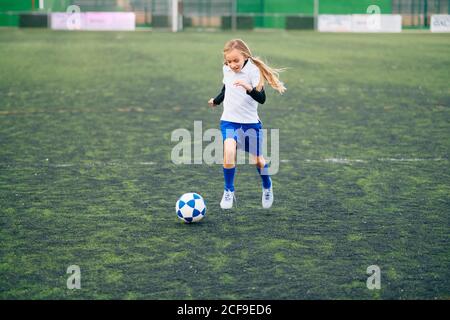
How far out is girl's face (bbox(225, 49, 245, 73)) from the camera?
24.1ft

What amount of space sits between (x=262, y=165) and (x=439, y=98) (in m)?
9.90

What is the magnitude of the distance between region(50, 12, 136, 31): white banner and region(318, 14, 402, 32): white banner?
11244 mm

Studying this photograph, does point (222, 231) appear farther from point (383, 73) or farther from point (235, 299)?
point (383, 73)

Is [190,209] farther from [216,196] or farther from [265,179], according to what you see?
[216,196]

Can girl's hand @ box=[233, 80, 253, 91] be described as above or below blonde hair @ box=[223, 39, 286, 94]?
below

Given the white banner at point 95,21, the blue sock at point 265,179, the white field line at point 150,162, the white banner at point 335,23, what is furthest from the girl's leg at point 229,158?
the white banner at point 95,21

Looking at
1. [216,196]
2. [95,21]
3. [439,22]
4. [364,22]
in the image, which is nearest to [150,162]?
[216,196]

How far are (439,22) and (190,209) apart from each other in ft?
117

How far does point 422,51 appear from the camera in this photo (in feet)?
95.1

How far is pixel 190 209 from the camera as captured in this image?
7.10 meters

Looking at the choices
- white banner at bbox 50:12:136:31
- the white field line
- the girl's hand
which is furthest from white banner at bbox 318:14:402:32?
the girl's hand

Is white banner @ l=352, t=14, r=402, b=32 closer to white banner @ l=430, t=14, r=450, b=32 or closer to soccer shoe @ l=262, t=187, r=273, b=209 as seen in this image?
white banner @ l=430, t=14, r=450, b=32
